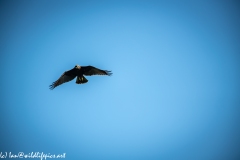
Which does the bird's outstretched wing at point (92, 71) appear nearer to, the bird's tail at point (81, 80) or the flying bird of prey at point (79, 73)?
the flying bird of prey at point (79, 73)

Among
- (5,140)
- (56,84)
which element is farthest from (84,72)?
(5,140)

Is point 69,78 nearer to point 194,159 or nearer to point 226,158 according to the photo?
point 194,159

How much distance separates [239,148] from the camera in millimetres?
33156

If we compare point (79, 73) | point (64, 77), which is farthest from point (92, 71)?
point (64, 77)

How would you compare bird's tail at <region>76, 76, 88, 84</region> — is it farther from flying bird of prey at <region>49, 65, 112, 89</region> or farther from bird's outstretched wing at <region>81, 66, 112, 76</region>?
bird's outstretched wing at <region>81, 66, 112, 76</region>

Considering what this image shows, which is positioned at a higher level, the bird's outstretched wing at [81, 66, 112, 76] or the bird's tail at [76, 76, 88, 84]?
the bird's outstretched wing at [81, 66, 112, 76]

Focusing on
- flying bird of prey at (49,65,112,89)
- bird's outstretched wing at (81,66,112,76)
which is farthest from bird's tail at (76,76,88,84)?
bird's outstretched wing at (81,66,112,76)

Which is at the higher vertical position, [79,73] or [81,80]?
[79,73]

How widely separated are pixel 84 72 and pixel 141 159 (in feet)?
104

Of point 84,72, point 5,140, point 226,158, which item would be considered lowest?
point 226,158

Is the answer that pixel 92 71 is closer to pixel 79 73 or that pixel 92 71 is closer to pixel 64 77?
pixel 79 73

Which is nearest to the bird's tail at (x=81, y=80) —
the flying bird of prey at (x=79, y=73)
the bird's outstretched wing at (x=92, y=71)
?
the flying bird of prey at (x=79, y=73)

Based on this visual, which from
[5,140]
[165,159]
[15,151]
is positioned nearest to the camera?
[15,151]

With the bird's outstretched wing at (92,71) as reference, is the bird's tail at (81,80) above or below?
below
